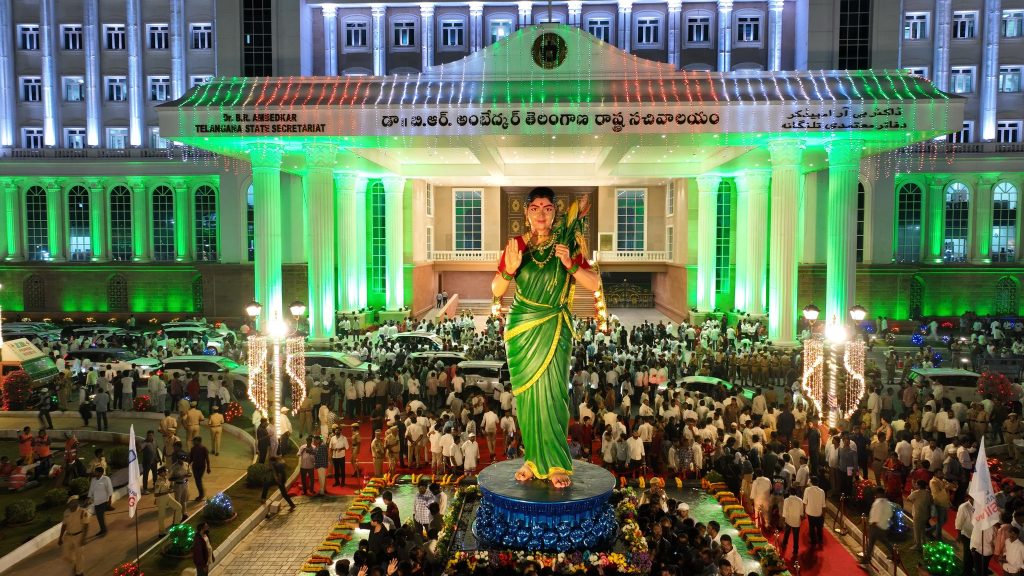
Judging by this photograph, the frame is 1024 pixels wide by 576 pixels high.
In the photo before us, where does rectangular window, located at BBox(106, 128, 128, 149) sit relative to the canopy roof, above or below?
above

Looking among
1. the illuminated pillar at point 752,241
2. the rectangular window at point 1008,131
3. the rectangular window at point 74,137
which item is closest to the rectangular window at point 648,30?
the illuminated pillar at point 752,241

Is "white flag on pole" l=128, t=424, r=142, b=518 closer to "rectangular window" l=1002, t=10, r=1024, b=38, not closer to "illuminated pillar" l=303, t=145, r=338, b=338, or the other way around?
"illuminated pillar" l=303, t=145, r=338, b=338

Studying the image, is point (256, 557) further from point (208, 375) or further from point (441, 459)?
point (208, 375)

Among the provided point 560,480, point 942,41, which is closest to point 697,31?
point 942,41

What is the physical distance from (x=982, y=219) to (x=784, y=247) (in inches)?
730

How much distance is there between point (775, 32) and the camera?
119 feet

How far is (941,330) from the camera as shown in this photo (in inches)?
1347

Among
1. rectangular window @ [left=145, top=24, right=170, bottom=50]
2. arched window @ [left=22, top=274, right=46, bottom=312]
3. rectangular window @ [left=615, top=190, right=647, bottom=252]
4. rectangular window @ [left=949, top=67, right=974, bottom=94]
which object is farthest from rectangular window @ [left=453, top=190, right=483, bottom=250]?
rectangular window @ [left=949, top=67, right=974, bottom=94]

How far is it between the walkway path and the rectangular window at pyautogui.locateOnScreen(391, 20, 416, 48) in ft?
83.3

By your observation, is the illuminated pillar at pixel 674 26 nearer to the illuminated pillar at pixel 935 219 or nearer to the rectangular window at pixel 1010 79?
the illuminated pillar at pixel 935 219

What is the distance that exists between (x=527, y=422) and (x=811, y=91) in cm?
1611

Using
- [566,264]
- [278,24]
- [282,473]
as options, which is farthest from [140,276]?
[566,264]

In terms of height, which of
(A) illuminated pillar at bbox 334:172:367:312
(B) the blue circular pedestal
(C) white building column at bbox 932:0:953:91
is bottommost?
(B) the blue circular pedestal

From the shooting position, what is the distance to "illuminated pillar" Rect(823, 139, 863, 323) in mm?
22594
